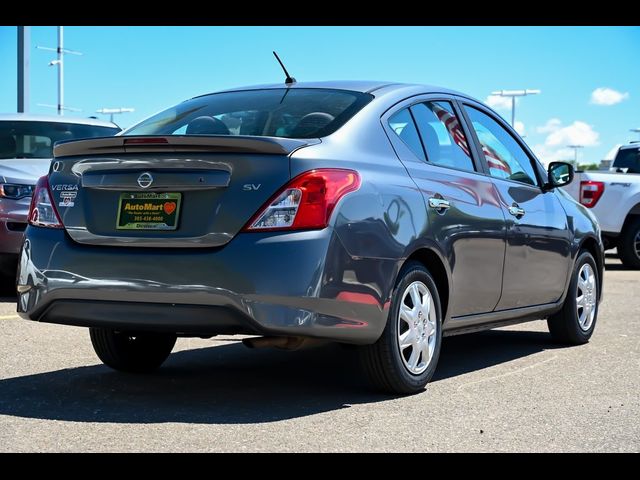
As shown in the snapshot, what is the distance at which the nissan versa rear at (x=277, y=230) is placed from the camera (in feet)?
15.5

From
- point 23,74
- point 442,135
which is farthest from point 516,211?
point 23,74

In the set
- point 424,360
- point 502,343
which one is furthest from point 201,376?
point 502,343

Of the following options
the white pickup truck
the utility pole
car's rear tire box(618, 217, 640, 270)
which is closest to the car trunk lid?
the white pickup truck

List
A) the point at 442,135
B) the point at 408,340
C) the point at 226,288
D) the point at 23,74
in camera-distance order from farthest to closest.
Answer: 1. the point at 23,74
2. the point at 442,135
3. the point at 408,340
4. the point at 226,288

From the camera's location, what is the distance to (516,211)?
6.56 m

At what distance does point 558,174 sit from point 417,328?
7.79 ft

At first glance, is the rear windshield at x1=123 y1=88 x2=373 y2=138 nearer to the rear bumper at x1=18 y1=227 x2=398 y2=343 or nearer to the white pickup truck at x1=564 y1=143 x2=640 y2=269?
the rear bumper at x1=18 y1=227 x2=398 y2=343

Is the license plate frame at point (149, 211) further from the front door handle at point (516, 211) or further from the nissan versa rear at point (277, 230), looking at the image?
the front door handle at point (516, 211)

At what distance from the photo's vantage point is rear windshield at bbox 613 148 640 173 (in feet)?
56.3

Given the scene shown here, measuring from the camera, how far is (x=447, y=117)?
6.27 m

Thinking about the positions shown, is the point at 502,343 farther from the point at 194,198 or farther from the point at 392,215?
the point at 194,198

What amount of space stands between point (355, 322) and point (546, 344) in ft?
10.4

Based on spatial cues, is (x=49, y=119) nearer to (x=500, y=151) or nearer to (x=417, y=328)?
(x=500, y=151)
